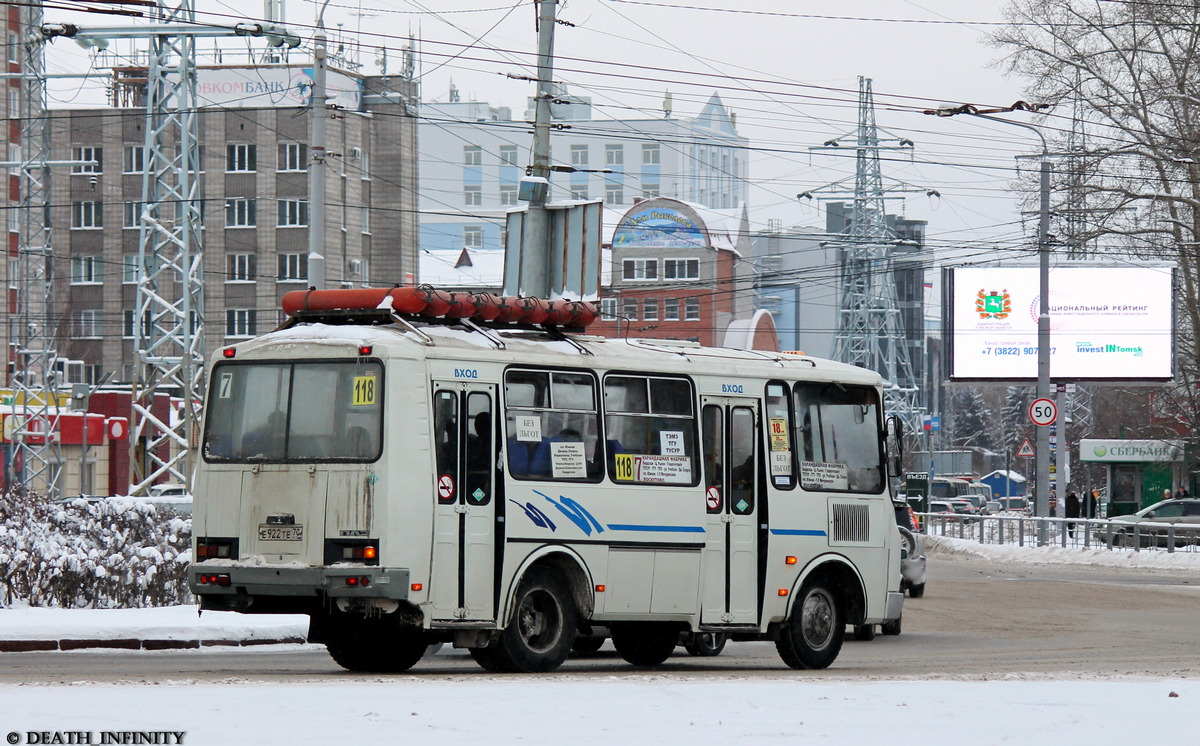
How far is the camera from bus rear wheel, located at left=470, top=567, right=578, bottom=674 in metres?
13.4

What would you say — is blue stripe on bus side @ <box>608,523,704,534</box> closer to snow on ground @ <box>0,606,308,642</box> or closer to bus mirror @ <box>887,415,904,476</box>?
bus mirror @ <box>887,415,904,476</box>

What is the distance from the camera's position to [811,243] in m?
152

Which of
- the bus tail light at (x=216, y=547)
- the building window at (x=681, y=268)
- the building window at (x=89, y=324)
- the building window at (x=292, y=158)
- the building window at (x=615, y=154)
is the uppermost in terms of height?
the building window at (x=615, y=154)

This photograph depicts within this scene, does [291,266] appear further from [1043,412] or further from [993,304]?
[1043,412]

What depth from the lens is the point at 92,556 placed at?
18.9 metres

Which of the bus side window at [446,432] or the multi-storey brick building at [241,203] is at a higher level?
the multi-storey brick building at [241,203]

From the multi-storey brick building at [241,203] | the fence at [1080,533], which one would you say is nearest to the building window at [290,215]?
the multi-storey brick building at [241,203]

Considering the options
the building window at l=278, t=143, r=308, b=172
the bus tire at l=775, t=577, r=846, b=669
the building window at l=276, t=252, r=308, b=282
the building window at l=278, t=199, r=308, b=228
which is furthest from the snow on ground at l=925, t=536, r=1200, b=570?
the building window at l=278, t=199, r=308, b=228

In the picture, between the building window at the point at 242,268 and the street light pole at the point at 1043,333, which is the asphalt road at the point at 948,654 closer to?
the street light pole at the point at 1043,333

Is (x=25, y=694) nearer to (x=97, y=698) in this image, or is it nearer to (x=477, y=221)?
(x=97, y=698)

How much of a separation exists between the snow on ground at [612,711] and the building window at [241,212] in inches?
3120

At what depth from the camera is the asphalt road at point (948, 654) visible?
1380 cm

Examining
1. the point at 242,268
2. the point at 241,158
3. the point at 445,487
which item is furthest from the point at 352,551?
the point at 242,268

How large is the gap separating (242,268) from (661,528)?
7807 cm
